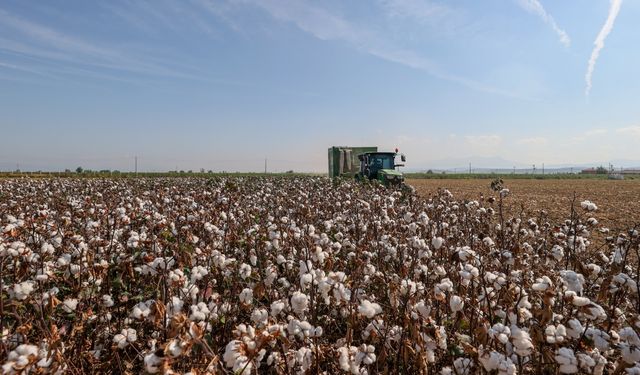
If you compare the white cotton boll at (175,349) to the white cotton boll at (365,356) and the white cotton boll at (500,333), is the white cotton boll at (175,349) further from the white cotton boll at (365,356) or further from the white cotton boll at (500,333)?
the white cotton boll at (500,333)

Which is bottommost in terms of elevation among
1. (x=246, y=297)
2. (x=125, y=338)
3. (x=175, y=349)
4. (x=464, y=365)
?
(x=464, y=365)

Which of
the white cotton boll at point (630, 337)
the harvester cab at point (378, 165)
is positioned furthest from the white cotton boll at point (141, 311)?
the harvester cab at point (378, 165)

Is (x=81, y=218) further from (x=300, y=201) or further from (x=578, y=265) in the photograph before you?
(x=578, y=265)

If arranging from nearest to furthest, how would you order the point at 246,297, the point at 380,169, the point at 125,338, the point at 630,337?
1. the point at 630,337
2. the point at 125,338
3. the point at 246,297
4. the point at 380,169

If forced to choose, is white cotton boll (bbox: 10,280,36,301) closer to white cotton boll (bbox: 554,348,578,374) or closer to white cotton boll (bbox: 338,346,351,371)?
white cotton boll (bbox: 338,346,351,371)

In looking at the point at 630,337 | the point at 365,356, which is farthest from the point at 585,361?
the point at 365,356

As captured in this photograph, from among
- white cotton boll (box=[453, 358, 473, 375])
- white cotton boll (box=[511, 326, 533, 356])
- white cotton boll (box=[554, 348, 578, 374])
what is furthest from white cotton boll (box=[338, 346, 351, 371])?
white cotton boll (box=[554, 348, 578, 374])

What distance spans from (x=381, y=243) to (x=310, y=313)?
Result: 8.02ft

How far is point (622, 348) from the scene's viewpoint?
97.7 inches

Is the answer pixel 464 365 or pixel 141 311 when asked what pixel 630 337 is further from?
pixel 141 311

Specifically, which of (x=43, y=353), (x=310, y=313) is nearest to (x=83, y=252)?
(x=43, y=353)

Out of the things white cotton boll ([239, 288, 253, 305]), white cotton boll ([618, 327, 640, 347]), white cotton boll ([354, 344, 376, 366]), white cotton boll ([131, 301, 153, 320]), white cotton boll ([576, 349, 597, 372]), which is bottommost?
white cotton boll ([354, 344, 376, 366])

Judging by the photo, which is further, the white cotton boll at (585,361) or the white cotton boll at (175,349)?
the white cotton boll at (585,361)

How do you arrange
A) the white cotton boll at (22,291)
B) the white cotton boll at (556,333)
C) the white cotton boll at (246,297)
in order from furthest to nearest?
1. the white cotton boll at (246,297)
2. the white cotton boll at (22,291)
3. the white cotton boll at (556,333)
